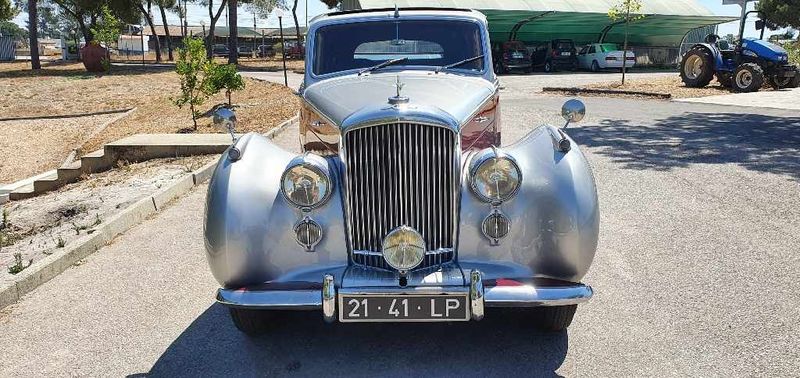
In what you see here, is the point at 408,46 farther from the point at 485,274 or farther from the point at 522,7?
the point at 522,7

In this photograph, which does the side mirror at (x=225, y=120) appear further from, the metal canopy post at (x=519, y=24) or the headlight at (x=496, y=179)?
the metal canopy post at (x=519, y=24)

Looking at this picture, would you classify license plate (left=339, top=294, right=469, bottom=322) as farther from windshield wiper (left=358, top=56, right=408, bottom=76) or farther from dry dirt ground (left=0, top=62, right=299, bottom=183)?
dry dirt ground (left=0, top=62, right=299, bottom=183)

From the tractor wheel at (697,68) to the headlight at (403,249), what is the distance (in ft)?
62.7

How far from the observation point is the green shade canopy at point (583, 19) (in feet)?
Result: 103

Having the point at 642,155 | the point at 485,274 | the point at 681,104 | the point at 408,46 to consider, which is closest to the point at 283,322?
the point at 485,274

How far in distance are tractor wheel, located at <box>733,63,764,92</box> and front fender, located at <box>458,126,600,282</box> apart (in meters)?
17.5

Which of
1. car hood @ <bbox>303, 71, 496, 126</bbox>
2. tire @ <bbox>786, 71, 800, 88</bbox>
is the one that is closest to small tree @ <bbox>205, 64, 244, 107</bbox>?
car hood @ <bbox>303, 71, 496, 126</bbox>

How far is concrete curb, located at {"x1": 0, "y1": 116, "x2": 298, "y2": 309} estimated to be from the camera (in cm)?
450

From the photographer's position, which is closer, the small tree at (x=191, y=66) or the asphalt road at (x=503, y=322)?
the asphalt road at (x=503, y=322)

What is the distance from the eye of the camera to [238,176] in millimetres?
3432

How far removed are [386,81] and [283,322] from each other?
1.66 metres

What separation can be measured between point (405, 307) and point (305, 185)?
0.79 metres

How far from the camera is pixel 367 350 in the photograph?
3547mm

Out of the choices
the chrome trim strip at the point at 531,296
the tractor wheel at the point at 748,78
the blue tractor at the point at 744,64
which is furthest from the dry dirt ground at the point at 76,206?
the blue tractor at the point at 744,64
